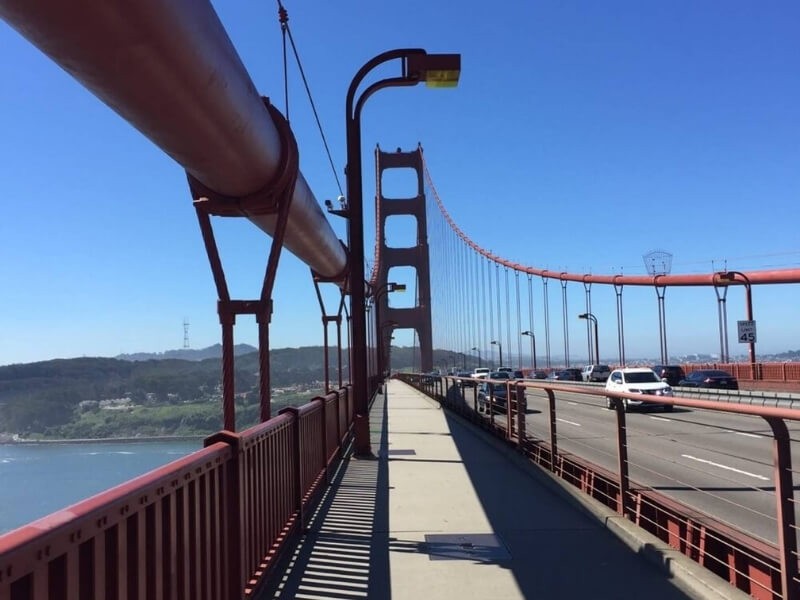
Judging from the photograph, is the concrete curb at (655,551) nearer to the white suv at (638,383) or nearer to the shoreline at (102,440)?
the shoreline at (102,440)

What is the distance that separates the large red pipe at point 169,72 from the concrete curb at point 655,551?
443 centimetres

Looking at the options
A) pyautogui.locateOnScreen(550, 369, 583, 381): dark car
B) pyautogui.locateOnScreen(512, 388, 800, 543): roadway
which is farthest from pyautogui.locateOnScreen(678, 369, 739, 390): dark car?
pyautogui.locateOnScreen(550, 369, 583, 381): dark car

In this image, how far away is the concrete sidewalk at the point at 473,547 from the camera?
4730 mm

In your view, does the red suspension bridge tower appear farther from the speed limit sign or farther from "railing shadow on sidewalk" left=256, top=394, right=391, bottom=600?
"railing shadow on sidewalk" left=256, top=394, right=391, bottom=600

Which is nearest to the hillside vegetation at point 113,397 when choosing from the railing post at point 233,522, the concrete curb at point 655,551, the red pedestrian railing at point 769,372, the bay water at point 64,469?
the bay water at point 64,469

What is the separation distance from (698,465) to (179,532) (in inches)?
378

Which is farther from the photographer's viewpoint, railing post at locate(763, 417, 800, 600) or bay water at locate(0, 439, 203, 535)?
bay water at locate(0, 439, 203, 535)

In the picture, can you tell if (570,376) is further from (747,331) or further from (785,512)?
(785,512)

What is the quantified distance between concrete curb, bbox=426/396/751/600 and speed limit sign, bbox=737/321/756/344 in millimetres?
27764

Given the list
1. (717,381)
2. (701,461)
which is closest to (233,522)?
(701,461)

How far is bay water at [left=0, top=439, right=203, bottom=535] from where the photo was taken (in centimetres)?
896

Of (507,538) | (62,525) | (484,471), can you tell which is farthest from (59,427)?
(62,525)

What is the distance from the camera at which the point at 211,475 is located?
12.6ft

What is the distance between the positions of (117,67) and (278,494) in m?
3.50
